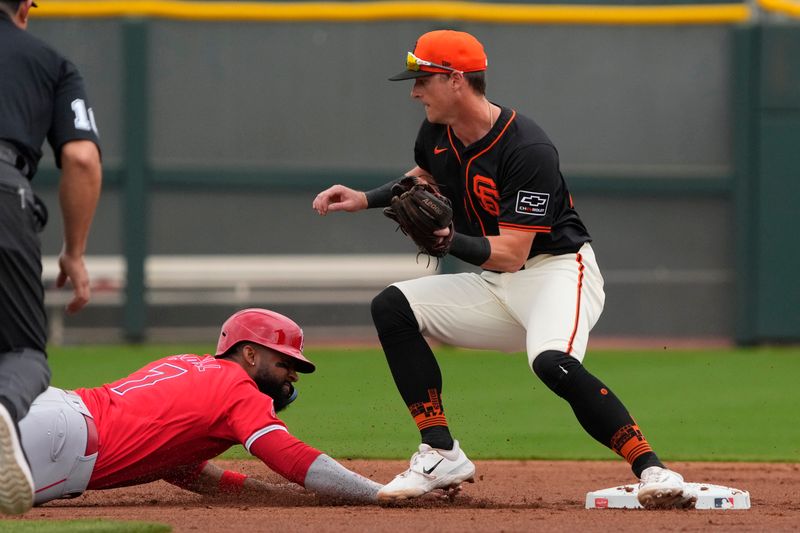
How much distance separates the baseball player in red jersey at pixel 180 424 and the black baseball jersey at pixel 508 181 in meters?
0.88

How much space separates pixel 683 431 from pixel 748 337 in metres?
5.05

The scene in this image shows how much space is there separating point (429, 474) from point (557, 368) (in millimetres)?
613

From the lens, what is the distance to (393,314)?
4.76 meters

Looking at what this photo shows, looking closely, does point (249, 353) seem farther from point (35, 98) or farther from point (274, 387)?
point (35, 98)

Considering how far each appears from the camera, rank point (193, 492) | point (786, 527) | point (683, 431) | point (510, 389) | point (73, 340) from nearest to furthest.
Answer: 1. point (786, 527)
2. point (193, 492)
3. point (683, 431)
4. point (510, 389)
5. point (73, 340)

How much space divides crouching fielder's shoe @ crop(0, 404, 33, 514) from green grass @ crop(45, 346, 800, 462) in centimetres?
308

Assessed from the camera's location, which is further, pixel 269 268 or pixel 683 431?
pixel 269 268

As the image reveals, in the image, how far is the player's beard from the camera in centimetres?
455

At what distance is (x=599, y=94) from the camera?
41.7 ft

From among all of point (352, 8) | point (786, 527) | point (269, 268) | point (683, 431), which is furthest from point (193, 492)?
point (352, 8)

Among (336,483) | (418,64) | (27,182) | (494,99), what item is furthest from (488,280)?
(494,99)

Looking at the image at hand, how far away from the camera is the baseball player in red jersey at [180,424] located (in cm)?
406

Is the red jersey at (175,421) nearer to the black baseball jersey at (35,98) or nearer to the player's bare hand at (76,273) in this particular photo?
the player's bare hand at (76,273)

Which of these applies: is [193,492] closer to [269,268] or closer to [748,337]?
[269,268]
